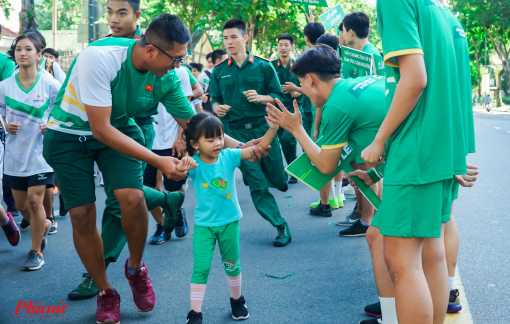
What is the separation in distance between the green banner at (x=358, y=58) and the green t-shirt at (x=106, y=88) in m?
1.94

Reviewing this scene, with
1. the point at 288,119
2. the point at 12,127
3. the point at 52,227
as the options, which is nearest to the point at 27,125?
the point at 12,127

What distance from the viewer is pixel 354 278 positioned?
4488 millimetres

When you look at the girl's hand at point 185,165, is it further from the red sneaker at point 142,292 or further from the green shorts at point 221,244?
the red sneaker at point 142,292

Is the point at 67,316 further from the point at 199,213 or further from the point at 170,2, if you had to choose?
the point at 170,2

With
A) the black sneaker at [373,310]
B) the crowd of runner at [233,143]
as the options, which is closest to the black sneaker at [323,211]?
the crowd of runner at [233,143]

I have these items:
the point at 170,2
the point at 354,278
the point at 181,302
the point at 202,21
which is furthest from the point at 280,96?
the point at 170,2

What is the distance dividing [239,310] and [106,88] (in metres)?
1.66

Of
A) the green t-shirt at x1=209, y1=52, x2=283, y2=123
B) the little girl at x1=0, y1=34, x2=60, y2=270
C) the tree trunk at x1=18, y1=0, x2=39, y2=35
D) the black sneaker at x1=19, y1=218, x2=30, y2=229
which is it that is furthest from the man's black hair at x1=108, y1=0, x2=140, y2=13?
the tree trunk at x1=18, y1=0, x2=39, y2=35

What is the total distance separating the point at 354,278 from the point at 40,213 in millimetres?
2868

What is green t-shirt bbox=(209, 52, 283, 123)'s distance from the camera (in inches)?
240

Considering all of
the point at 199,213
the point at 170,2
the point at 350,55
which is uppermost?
the point at 170,2

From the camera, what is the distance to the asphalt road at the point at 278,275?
3.80 metres

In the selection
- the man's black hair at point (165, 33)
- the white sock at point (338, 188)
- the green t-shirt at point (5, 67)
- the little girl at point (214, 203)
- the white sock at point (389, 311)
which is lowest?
the white sock at point (338, 188)

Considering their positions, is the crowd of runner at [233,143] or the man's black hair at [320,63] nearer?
the crowd of runner at [233,143]
